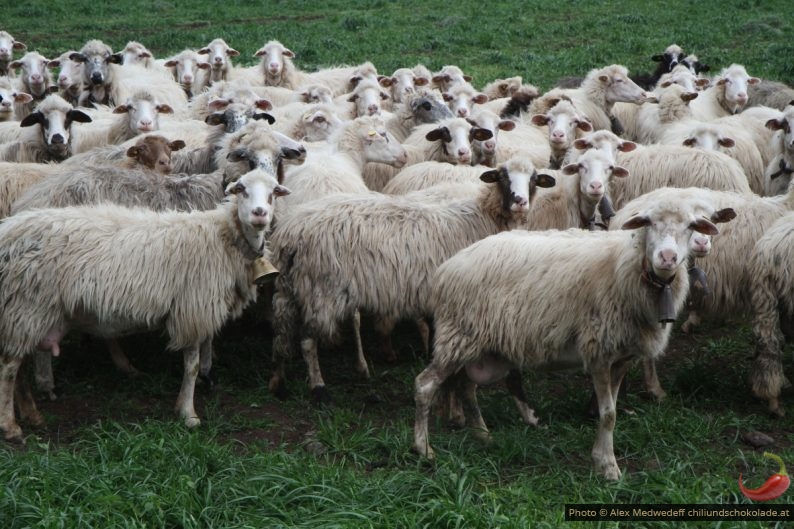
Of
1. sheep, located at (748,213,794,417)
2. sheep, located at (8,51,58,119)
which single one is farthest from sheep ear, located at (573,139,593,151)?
sheep, located at (8,51,58,119)

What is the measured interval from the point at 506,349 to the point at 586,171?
7.68 feet

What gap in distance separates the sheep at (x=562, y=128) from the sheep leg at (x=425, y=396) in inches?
156

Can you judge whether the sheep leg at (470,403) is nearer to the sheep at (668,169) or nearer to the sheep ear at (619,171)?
the sheep ear at (619,171)

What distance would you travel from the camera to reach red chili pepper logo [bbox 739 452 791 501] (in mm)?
5090

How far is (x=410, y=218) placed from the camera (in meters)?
7.01

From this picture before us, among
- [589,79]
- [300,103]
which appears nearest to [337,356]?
[300,103]

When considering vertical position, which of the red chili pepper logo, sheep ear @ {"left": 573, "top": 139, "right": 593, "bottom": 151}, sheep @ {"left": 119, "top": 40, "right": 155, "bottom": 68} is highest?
sheep ear @ {"left": 573, "top": 139, "right": 593, "bottom": 151}

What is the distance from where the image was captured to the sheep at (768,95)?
12961 mm

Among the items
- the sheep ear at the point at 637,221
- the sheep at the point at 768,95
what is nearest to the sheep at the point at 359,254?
the sheep ear at the point at 637,221

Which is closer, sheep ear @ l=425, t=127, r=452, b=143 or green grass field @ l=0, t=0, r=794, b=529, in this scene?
green grass field @ l=0, t=0, r=794, b=529

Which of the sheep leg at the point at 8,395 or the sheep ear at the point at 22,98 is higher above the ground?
the sheep ear at the point at 22,98

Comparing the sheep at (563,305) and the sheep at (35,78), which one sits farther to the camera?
the sheep at (35,78)

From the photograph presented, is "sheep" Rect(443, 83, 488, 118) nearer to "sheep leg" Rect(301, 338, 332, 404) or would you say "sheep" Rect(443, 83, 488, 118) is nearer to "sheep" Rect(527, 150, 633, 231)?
"sheep" Rect(527, 150, 633, 231)

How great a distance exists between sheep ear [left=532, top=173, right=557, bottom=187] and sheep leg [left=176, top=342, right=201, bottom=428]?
8.71 feet
